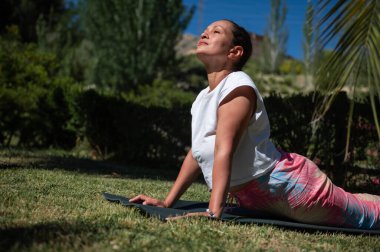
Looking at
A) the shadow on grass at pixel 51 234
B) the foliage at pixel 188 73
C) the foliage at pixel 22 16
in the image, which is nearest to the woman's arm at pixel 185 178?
the shadow on grass at pixel 51 234

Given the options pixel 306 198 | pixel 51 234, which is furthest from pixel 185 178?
pixel 51 234

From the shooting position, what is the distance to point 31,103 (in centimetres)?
995

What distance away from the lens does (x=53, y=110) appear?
1051cm

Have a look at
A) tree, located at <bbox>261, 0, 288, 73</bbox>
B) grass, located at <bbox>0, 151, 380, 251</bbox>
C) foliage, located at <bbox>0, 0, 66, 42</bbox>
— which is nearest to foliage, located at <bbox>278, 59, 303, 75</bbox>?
tree, located at <bbox>261, 0, 288, 73</bbox>

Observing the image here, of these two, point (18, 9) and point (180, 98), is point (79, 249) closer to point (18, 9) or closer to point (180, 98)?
point (180, 98)

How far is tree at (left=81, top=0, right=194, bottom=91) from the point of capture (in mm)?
18922

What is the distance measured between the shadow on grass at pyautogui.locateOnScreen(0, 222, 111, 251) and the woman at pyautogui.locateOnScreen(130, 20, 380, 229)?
0.82 m

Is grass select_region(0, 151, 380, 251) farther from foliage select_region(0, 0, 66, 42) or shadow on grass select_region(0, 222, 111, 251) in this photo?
foliage select_region(0, 0, 66, 42)

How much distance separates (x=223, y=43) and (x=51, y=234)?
1.70 meters

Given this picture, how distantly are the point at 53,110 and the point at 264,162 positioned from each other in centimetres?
818

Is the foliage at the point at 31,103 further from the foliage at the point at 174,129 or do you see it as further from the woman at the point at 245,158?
the woman at the point at 245,158

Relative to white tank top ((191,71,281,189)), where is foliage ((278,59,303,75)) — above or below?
above

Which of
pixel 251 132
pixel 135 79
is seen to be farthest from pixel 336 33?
pixel 135 79

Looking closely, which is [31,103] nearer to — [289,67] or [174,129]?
Result: [174,129]
